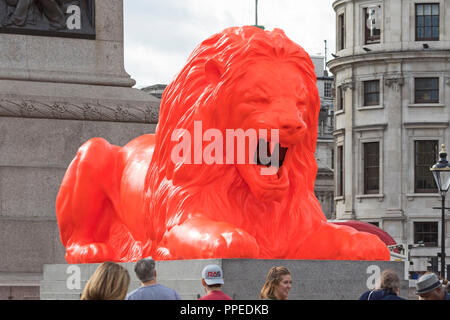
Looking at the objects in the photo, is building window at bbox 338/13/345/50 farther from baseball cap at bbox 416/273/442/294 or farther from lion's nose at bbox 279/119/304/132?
baseball cap at bbox 416/273/442/294

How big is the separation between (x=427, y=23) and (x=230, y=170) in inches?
1775

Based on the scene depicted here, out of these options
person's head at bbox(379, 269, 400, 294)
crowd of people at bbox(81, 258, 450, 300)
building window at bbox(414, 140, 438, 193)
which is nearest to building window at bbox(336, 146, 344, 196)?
building window at bbox(414, 140, 438, 193)

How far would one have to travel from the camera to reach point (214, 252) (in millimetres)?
9062

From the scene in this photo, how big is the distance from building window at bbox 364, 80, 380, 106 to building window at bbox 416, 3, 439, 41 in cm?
298

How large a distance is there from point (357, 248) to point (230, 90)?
1.72 m

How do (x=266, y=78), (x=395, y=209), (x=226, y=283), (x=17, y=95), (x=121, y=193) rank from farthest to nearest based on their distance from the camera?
(x=395, y=209) < (x=17, y=95) < (x=121, y=193) < (x=266, y=78) < (x=226, y=283)

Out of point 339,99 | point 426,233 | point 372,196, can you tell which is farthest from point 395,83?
point 426,233

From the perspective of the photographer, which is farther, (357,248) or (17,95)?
(17,95)

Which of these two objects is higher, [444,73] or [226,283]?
[444,73]

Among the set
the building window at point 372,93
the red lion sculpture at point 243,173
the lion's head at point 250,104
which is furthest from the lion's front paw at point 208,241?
the building window at point 372,93

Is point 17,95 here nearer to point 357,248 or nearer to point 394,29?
point 357,248

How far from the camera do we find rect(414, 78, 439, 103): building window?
Answer: 5372 cm

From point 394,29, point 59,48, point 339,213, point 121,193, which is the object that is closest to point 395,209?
point 339,213

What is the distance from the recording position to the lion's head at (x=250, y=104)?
945cm
